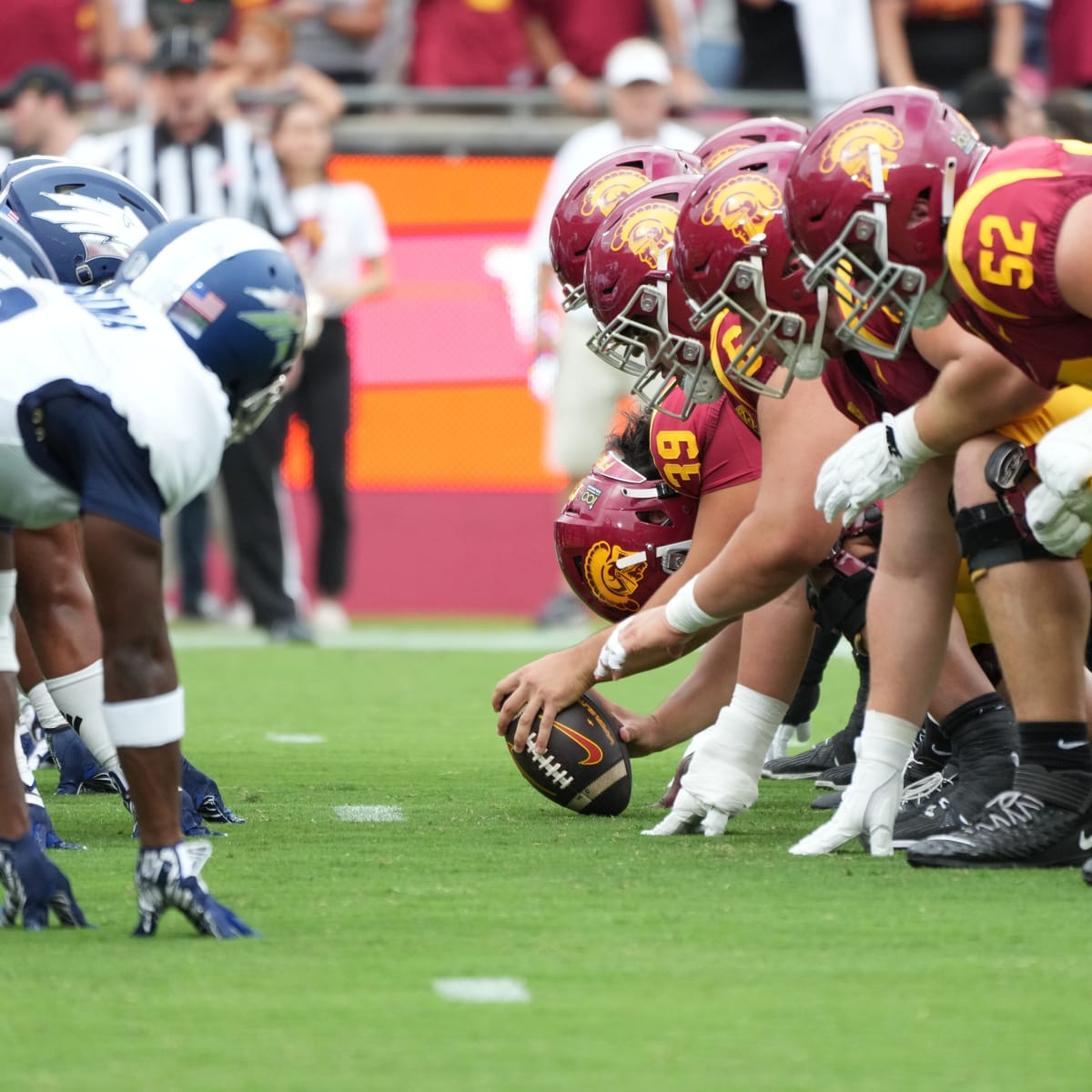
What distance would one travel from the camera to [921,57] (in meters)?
11.5

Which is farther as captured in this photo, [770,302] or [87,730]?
[87,730]

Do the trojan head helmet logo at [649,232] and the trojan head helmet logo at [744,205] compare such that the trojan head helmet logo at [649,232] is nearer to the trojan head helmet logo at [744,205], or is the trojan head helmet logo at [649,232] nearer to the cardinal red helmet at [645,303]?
the cardinal red helmet at [645,303]

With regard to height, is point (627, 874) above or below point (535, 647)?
above

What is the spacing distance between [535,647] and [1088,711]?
518 cm

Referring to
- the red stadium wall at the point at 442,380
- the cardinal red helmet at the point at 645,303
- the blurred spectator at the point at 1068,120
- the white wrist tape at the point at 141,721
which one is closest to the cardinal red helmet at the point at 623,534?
the cardinal red helmet at the point at 645,303

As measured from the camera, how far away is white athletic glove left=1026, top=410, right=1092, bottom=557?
362 cm

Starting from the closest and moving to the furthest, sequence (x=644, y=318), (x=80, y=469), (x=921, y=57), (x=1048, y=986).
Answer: (x=1048, y=986) < (x=80, y=469) < (x=644, y=318) < (x=921, y=57)

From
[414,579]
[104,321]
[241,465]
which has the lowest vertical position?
[414,579]

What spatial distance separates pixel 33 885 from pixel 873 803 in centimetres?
168

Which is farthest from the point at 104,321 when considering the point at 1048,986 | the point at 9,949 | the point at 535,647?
the point at 535,647

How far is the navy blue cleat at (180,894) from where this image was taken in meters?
3.15

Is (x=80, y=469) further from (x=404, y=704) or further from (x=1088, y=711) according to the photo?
(x=404, y=704)

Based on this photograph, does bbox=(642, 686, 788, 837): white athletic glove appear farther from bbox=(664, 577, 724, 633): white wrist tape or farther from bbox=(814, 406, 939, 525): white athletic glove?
bbox=(814, 406, 939, 525): white athletic glove

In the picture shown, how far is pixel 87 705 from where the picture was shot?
438 centimetres
